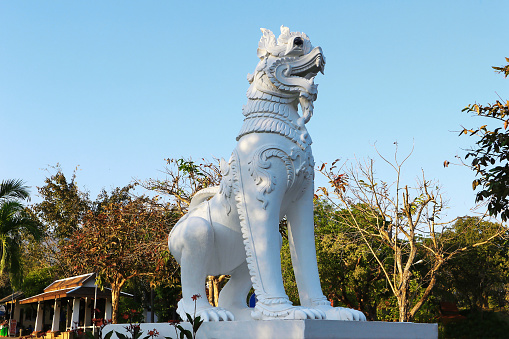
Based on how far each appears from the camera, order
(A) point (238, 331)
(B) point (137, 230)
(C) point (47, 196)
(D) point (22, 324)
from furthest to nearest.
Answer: (D) point (22, 324) → (C) point (47, 196) → (B) point (137, 230) → (A) point (238, 331)

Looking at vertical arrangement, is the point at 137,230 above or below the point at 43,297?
above

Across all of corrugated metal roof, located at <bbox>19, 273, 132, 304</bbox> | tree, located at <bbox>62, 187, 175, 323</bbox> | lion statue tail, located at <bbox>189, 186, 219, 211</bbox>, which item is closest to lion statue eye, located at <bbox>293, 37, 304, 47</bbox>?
lion statue tail, located at <bbox>189, 186, 219, 211</bbox>

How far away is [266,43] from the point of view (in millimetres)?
4207

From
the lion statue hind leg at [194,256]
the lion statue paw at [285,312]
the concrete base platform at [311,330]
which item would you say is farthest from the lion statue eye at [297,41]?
the concrete base platform at [311,330]

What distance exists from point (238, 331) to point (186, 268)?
0.90m

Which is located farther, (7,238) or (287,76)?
(7,238)

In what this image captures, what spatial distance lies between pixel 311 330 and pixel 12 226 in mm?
16818

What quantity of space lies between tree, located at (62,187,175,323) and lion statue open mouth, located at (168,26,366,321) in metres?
11.0

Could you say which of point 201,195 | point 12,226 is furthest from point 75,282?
point 201,195

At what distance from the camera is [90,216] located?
17.8 metres

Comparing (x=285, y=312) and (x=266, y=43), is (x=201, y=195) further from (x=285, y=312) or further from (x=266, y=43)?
(x=285, y=312)

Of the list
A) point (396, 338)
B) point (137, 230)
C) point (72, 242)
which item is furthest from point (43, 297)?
point (396, 338)

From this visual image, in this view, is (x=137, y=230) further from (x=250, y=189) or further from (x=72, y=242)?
(x=250, y=189)

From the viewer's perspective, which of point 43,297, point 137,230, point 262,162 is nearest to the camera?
point 262,162
